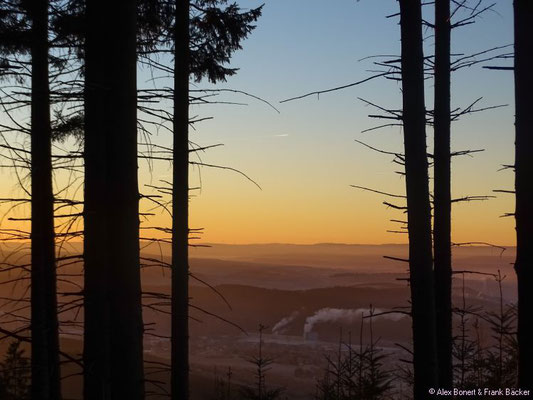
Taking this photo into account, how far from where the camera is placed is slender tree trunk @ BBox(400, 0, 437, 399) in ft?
25.9

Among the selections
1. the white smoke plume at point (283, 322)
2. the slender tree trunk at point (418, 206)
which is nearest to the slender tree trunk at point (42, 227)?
the slender tree trunk at point (418, 206)

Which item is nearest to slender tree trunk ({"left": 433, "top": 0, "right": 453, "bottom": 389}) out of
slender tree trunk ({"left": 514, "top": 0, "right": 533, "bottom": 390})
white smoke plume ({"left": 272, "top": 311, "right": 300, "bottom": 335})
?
slender tree trunk ({"left": 514, "top": 0, "right": 533, "bottom": 390})

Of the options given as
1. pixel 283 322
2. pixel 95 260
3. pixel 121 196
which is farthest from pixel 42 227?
pixel 283 322

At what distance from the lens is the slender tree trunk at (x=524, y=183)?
647 cm

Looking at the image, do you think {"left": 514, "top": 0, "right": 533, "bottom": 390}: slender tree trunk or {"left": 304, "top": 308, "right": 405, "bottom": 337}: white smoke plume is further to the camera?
{"left": 304, "top": 308, "right": 405, "bottom": 337}: white smoke plume

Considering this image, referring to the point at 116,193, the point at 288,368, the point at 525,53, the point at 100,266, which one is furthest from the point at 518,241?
the point at 288,368

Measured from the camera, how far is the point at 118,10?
4.79 meters

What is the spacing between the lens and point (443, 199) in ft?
36.7

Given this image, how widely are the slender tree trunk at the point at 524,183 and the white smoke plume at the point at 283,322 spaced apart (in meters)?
146

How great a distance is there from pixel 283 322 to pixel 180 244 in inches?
5973

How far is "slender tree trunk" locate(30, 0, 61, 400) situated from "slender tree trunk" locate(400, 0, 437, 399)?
17.4ft

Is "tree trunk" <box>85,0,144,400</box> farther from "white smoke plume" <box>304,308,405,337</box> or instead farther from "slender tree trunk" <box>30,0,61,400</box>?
"white smoke plume" <box>304,308,405,337</box>

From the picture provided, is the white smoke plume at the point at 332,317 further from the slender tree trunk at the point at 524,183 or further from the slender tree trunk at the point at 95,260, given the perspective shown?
the slender tree trunk at the point at 524,183

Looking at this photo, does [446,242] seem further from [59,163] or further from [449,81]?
[59,163]
